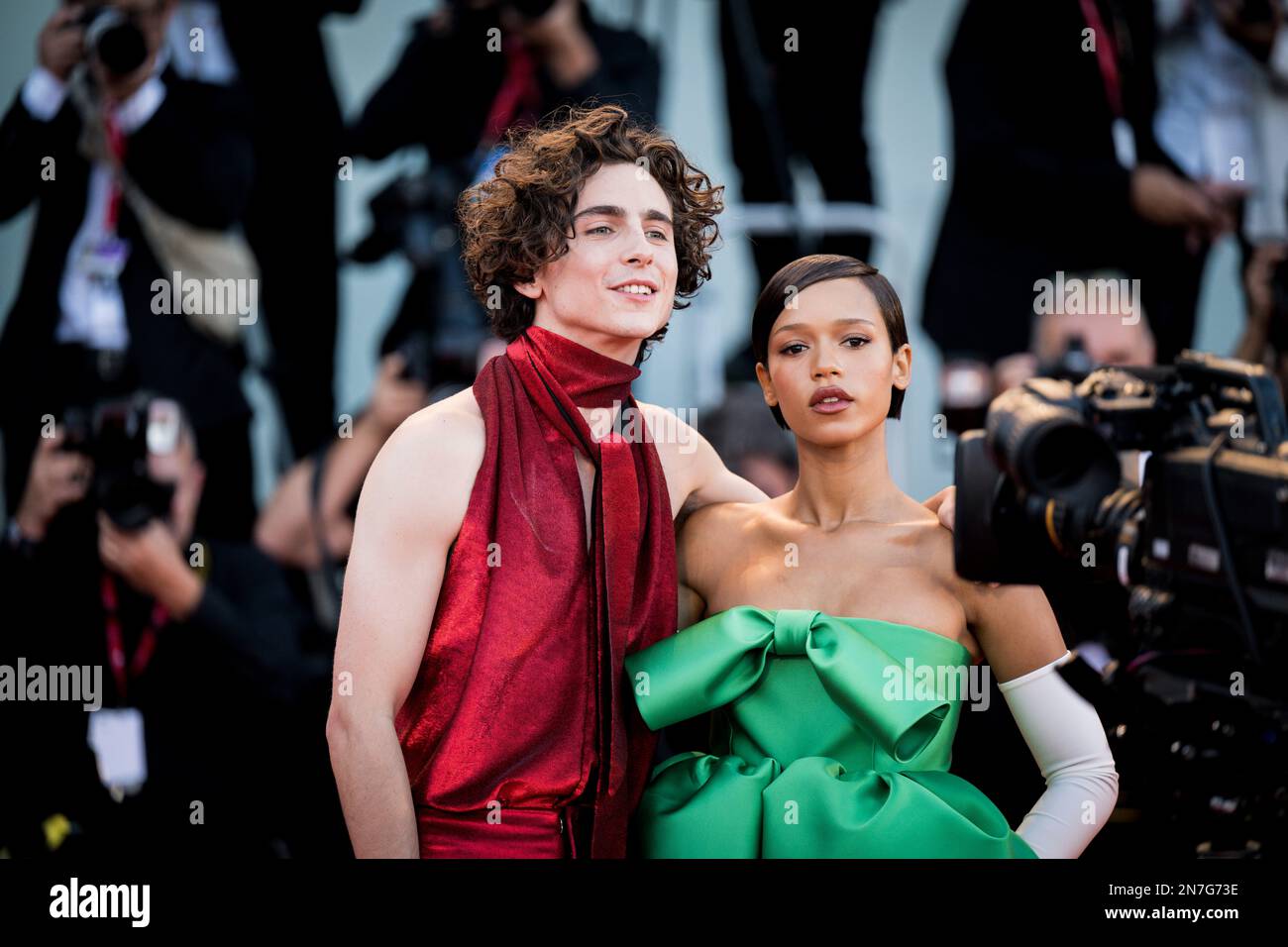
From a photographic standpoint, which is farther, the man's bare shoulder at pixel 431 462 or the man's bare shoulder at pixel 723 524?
the man's bare shoulder at pixel 723 524

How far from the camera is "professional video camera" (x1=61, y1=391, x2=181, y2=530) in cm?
388

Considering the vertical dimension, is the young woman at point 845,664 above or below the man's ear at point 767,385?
below

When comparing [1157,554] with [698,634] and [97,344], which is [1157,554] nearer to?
[698,634]

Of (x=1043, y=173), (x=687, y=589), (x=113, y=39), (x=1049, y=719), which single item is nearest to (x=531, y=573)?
(x=687, y=589)

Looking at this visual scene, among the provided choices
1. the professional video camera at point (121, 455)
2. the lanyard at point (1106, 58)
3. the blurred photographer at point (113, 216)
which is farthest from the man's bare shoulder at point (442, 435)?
the lanyard at point (1106, 58)

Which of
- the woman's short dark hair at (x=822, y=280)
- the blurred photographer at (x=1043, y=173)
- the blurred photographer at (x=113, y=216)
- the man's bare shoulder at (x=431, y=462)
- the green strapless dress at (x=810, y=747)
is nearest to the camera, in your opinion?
the green strapless dress at (x=810, y=747)

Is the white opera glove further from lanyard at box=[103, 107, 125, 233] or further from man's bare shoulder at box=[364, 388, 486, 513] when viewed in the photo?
lanyard at box=[103, 107, 125, 233]

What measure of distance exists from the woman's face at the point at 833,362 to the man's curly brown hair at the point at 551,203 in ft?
0.96

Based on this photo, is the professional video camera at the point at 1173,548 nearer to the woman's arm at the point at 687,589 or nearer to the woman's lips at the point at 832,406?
Result: the woman's lips at the point at 832,406

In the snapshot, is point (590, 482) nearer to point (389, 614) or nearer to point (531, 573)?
point (531, 573)

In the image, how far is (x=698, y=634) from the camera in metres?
2.33

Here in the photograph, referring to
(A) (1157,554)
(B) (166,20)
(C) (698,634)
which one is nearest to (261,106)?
(B) (166,20)

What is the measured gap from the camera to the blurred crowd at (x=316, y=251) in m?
3.93

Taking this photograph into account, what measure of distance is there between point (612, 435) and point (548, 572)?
0.81 ft
